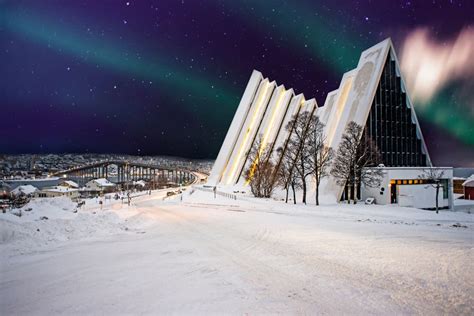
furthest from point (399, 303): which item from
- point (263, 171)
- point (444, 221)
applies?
point (263, 171)

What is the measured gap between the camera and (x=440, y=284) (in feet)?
16.6

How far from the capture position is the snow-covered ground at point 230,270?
14.0ft

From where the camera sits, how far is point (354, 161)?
71.4 feet

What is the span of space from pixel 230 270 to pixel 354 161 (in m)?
19.0

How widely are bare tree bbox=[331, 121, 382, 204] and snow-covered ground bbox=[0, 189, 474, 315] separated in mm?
11801

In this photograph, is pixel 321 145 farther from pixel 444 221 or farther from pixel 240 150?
pixel 240 150

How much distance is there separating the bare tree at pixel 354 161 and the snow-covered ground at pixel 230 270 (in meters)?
11.8

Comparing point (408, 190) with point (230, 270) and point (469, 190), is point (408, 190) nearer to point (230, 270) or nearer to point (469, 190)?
point (230, 270)

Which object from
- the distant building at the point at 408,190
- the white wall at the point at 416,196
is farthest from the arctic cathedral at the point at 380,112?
the white wall at the point at 416,196

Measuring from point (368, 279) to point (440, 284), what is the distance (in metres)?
1.29

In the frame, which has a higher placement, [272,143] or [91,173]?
[272,143]

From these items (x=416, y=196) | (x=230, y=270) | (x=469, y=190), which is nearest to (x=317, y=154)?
(x=416, y=196)

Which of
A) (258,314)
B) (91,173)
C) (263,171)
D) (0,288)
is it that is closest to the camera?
(258,314)

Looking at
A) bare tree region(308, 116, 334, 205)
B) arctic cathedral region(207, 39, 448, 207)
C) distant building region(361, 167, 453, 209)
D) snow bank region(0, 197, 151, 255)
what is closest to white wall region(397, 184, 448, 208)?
distant building region(361, 167, 453, 209)
